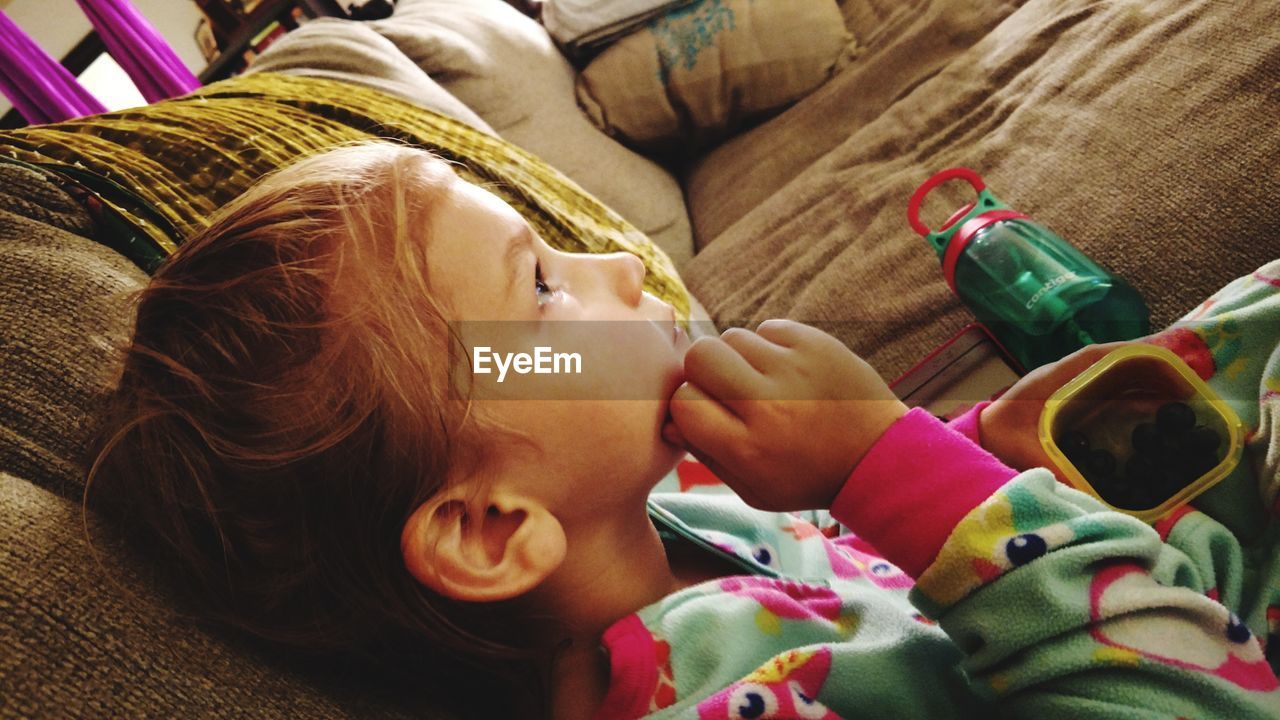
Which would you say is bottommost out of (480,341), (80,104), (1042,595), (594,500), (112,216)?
(1042,595)

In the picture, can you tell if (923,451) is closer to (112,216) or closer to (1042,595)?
(1042,595)

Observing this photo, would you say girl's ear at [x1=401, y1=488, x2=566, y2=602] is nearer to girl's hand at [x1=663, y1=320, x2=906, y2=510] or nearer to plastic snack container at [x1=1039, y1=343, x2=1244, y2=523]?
girl's hand at [x1=663, y1=320, x2=906, y2=510]

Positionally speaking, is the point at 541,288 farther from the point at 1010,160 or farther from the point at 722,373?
the point at 1010,160

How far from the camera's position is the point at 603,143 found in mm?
1612

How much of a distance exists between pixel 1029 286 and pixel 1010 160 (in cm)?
26

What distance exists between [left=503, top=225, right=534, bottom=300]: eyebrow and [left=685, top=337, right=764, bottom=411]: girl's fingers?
0.51ft

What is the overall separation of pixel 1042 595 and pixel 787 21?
1413 mm

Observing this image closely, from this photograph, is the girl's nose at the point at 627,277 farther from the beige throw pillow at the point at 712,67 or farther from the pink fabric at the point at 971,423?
the beige throw pillow at the point at 712,67

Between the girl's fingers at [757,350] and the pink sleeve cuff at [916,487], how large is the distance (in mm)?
106

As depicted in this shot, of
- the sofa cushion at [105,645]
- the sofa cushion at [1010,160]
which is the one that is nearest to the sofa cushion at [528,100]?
the sofa cushion at [1010,160]

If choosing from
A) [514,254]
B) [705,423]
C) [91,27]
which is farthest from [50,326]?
[91,27]

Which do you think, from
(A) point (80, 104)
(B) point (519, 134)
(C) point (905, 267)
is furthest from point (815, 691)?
(A) point (80, 104)

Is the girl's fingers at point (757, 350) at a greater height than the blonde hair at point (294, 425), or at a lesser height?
lesser

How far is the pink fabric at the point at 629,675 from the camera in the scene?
600 millimetres
